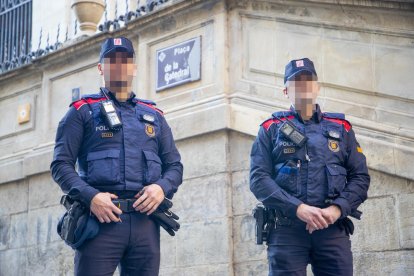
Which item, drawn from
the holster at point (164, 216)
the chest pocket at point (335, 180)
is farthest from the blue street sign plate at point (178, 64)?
the holster at point (164, 216)

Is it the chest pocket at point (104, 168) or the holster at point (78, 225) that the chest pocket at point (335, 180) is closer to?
the chest pocket at point (104, 168)

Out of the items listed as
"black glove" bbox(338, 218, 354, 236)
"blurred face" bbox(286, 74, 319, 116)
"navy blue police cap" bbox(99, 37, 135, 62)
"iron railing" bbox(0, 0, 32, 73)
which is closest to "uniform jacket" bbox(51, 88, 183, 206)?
"navy blue police cap" bbox(99, 37, 135, 62)

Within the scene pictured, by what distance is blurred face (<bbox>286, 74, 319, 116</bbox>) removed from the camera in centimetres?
410

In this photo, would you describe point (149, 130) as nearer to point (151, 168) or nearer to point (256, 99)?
point (151, 168)

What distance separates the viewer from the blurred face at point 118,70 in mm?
3803

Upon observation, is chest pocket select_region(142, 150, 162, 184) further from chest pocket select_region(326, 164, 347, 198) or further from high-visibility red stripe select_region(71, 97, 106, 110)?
Result: chest pocket select_region(326, 164, 347, 198)

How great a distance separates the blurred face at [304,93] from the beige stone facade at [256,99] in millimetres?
1564

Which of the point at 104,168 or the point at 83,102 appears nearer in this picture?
the point at 104,168

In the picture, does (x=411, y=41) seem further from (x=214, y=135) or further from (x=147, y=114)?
(x=147, y=114)

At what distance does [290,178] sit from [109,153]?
107 centimetres

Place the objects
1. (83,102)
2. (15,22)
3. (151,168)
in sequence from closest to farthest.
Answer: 1. (151,168)
2. (83,102)
3. (15,22)

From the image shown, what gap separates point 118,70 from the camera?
12.5ft

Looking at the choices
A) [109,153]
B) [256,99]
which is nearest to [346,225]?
[109,153]

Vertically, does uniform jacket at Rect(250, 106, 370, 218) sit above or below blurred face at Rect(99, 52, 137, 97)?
below
